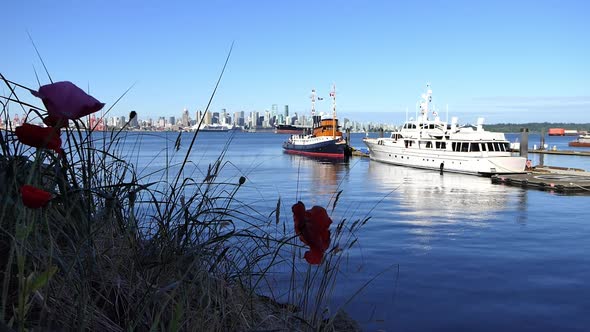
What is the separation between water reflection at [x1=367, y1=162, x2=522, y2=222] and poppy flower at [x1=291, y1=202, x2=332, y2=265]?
528 inches

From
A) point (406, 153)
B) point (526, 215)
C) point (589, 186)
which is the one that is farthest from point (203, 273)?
point (406, 153)

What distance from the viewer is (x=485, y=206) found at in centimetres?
1862

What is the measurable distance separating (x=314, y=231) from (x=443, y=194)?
71.8ft

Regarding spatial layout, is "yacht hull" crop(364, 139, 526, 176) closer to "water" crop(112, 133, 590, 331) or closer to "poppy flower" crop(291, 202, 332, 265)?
"water" crop(112, 133, 590, 331)

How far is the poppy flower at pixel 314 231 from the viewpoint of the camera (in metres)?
1.69

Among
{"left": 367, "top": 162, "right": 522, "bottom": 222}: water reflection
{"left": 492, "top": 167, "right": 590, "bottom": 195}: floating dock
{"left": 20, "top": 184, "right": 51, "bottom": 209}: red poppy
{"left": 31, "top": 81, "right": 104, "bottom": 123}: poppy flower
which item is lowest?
{"left": 367, "top": 162, "right": 522, "bottom": 222}: water reflection

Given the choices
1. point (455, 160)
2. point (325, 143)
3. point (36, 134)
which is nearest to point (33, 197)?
point (36, 134)

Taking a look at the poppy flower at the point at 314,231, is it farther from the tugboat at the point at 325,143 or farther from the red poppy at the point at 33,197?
the tugboat at the point at 325,143

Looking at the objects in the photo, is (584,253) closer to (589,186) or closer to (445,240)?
(445,240)

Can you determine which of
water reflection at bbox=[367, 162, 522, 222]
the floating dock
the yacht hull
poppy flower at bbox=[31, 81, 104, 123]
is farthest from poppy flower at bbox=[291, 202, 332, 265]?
the yacht hull

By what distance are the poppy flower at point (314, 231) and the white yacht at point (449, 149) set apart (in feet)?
102

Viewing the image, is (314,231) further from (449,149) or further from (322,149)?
(322,149)

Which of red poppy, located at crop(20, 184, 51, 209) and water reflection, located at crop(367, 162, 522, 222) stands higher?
red poppy, located at crop(20, 184, 51, 209)

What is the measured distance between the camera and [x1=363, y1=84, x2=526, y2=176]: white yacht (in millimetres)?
31172
